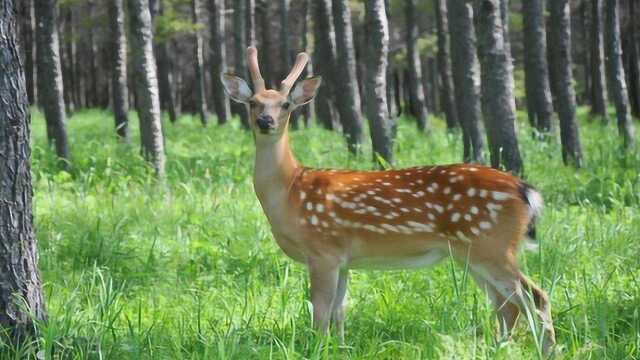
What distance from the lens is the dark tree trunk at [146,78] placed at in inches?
424

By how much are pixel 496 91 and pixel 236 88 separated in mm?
4433

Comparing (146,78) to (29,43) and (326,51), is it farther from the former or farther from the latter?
(29,43)

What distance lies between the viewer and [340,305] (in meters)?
4.88

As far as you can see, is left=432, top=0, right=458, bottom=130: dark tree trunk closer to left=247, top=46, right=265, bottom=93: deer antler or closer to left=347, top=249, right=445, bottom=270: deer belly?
left=247, top=46, right=265, bottom=93: deer antler

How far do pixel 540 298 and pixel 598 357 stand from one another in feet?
1.90

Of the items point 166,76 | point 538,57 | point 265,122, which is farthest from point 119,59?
point 166,76

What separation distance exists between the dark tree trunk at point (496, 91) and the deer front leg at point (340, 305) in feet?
13.8

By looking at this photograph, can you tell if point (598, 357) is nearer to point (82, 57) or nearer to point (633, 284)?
point (633, 284)

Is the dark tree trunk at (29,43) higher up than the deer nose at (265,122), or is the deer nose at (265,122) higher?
the dark tree trunk at (29,43)

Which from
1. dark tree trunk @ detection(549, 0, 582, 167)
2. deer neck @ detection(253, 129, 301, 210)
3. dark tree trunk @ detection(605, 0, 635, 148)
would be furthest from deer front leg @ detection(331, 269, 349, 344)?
dark tree trunk @ detection(605, 0, 635, 148)

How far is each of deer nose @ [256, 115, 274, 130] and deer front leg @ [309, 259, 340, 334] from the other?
779mm

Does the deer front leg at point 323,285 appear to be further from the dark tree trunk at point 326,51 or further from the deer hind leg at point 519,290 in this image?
the dark tree trunk at point 326,51

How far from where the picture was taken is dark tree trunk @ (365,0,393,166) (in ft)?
36.1

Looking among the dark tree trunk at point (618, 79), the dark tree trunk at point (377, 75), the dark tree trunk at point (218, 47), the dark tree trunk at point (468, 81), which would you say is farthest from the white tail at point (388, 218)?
the dark tree trunk at point (218, 47)
